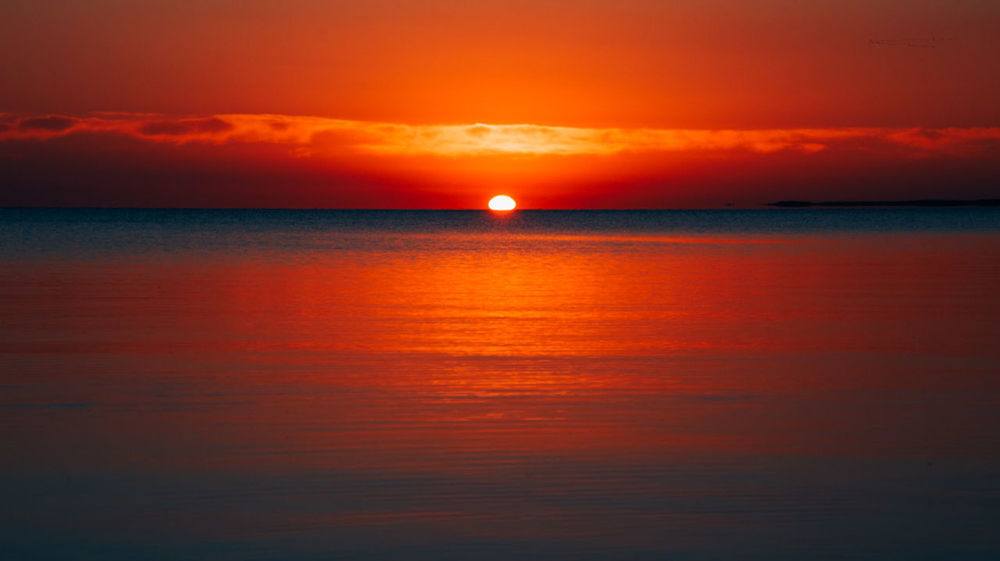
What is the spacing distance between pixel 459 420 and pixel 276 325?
6179 millimetres

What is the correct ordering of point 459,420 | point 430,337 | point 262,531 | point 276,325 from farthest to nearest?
point 276,325 < point 430,337 < point 459,420 < point 262,531

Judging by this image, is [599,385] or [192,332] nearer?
[599,385]

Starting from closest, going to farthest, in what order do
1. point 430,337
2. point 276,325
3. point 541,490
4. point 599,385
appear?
point 541,490 → point 599,385 → point 430,337 → point 276,325

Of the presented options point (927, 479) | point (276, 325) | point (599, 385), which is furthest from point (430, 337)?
point (927, 479)

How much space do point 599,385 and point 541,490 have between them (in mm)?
3179

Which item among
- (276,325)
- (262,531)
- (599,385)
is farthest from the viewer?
(276,325)

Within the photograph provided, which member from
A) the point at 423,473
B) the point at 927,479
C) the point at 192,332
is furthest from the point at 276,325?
the point at 927,479

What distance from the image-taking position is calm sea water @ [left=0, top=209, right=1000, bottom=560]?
521 cm

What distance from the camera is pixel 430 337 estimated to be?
12094mm

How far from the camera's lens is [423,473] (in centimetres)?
619

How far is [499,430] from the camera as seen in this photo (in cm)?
727

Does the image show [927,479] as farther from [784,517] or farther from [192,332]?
[192,332]

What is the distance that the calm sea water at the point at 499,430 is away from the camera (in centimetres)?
521

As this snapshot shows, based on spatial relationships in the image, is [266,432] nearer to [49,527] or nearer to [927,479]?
[49,527]
